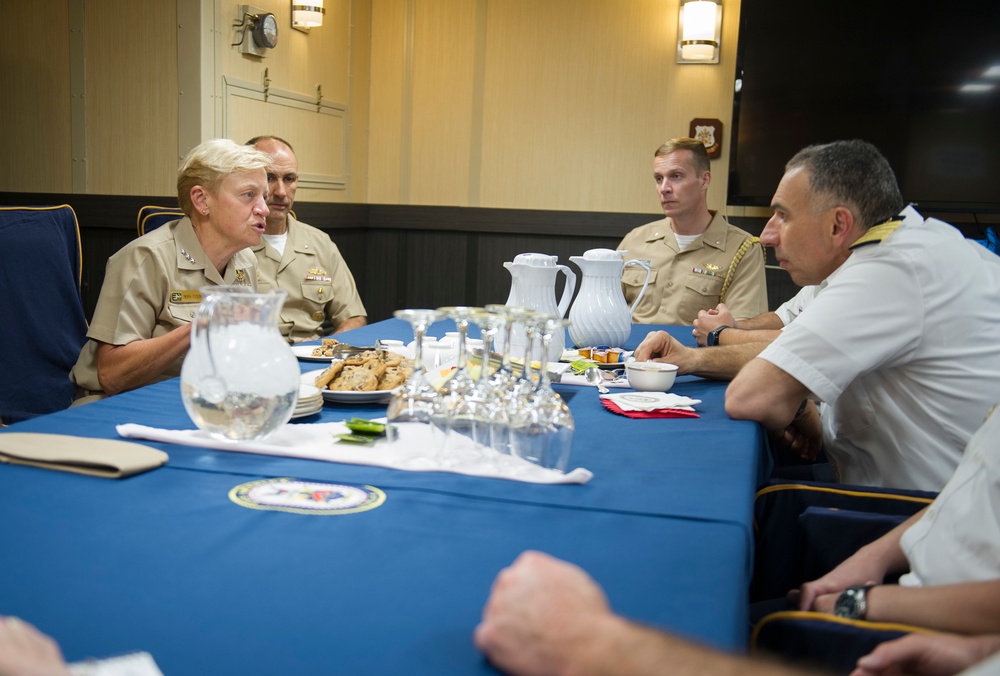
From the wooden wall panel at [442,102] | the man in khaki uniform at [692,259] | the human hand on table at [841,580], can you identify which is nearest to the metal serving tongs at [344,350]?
the human hand on table at [841,580]

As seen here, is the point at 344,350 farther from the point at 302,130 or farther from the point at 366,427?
the point at 302,130

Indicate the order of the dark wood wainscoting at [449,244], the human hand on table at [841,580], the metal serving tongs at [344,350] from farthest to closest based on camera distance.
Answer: the dark wood wainscoting at [449,244]
the metal serving tongs at [344,350]
the human hand on table at [841,580]

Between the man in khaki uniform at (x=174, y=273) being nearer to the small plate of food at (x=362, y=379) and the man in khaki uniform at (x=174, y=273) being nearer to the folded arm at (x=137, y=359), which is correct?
the folded arm at (x=137, y=359)

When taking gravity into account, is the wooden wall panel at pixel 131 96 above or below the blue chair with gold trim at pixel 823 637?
above

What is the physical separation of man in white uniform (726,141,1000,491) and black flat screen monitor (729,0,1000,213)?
10.5 ft

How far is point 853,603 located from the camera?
4.37ft

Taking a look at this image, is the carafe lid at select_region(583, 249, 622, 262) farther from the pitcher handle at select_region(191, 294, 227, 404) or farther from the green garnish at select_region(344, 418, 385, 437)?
the pitcher handle at select_region(191, 294, 227, 404)

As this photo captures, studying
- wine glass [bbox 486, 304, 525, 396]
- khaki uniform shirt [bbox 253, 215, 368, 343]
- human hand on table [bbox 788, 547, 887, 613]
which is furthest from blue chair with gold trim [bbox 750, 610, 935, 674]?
khaki uniform shirt [bbox 253, 215, 368, 343]

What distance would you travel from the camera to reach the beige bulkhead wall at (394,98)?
14.8ft

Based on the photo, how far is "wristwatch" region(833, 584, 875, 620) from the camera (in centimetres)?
132

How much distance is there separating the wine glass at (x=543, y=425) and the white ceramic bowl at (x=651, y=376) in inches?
30.2

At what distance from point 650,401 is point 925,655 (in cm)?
91

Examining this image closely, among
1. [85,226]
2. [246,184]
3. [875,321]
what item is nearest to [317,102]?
[85,226]

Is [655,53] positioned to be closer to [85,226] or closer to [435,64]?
[435,64]
